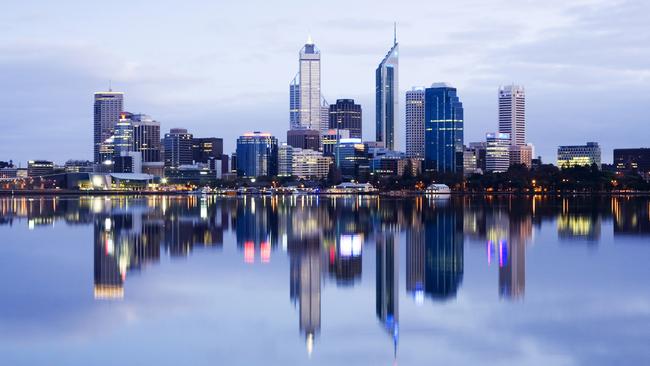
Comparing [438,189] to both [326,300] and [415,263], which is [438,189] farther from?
[326,300]

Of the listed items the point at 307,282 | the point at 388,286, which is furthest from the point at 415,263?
the point at 307,282

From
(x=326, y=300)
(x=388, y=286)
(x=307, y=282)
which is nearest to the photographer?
(x=326, y=300)

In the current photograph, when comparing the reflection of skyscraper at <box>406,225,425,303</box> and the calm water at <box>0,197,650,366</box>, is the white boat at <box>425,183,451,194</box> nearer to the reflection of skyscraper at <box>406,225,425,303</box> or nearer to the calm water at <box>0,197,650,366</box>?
the reflection of skyscraper at <box>406,225,425,303</box>

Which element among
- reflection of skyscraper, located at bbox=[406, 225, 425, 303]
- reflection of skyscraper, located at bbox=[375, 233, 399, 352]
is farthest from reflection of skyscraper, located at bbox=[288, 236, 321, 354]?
reflection of skyscraper, located at bbox=[406, 225, 425, 303]

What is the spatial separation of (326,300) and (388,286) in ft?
7.65

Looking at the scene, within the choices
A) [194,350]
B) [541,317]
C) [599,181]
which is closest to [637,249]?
[541,317]

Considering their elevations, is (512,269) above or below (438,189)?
above

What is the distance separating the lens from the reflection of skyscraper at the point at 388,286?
46.7 feet

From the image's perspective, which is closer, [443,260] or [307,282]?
[307,282]

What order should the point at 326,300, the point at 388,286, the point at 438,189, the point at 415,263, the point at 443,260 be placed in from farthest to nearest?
the point at 438,189
the point at 443,260
the point at 415,263
the point at 388,286
the point at 326,300

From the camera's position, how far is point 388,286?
59.7 ft

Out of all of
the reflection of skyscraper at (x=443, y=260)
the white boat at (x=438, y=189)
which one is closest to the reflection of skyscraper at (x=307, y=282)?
the reflection of skyscraper at (x=443, y=260)

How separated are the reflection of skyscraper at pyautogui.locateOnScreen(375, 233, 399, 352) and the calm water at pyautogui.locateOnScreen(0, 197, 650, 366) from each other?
0.17 feet

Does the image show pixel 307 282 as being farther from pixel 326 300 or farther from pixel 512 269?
pixel 512 269
